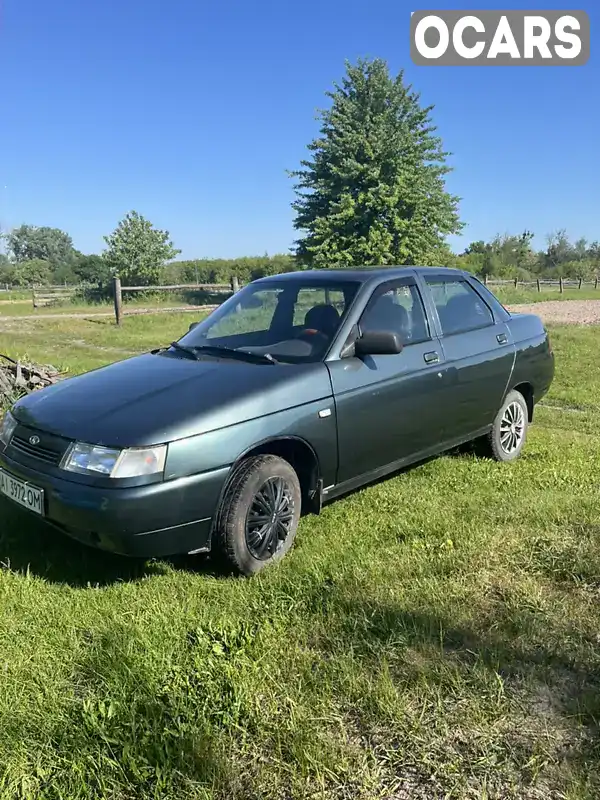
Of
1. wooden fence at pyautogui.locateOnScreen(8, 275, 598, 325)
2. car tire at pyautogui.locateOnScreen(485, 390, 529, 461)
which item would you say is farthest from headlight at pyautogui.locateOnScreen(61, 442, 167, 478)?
wooden fence at pyautogui.locateOnScreen(8, 275, 598, 325)

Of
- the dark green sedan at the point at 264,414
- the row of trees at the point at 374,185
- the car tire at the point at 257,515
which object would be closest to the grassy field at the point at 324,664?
the car tire at the point at 257,515

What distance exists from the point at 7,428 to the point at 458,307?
11.1 ft

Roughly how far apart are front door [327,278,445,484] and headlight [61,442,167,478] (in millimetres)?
1179

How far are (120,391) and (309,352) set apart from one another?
1.15 meters

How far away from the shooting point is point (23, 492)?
10.4ft

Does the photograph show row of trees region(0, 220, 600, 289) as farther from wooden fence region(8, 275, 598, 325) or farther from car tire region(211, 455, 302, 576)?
car tire region(211, 455, 302, 576)

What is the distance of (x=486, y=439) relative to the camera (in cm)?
517

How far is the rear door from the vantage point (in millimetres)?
4566

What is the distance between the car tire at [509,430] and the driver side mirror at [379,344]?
5.88 feet

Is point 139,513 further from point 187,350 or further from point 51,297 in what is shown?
point 51,297

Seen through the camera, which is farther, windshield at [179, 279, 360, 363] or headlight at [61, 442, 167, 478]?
windshield at [179, 279, 360, 363]

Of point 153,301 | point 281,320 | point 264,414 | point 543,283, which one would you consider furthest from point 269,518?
point 543,283

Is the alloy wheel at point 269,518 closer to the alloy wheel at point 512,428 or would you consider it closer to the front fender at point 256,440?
the front fender at point 256,440

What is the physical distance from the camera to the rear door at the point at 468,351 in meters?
4.57
